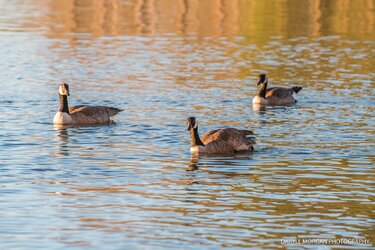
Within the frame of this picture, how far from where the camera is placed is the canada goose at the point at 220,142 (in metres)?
27.4

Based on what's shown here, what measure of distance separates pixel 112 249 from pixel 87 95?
21.5 meters

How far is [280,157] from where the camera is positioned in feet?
87.3

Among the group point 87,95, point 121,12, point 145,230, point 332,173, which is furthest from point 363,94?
point 121,12

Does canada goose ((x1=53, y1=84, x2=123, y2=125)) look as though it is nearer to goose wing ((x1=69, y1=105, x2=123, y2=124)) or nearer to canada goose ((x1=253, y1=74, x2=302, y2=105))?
goose wing ((x1=69, y1=105, x2=123, y2=124))

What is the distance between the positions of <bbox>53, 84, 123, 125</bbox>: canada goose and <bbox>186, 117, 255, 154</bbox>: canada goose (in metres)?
5.47

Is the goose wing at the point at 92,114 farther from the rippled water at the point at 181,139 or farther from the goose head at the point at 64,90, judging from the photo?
the goose head at the point at 64,90

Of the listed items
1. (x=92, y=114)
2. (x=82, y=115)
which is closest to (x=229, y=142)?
(x=92, y=114)

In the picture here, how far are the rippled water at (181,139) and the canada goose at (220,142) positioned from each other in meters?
0.32

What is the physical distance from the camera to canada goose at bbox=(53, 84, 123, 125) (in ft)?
106

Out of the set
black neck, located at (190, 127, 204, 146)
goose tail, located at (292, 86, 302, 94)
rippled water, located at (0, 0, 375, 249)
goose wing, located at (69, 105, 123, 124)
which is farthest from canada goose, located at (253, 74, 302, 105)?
black neck, located at (190, 127, 204, 146)

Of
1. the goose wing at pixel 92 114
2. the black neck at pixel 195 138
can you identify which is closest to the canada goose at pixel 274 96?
the goose wing at pixel 92 114

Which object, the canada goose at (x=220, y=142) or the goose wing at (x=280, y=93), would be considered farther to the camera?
the goose wing at (x=280, y=93)

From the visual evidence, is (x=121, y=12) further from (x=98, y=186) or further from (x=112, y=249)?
(x=112, y=249)

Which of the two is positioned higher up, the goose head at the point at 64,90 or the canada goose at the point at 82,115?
the goose head at the point at 64,90
